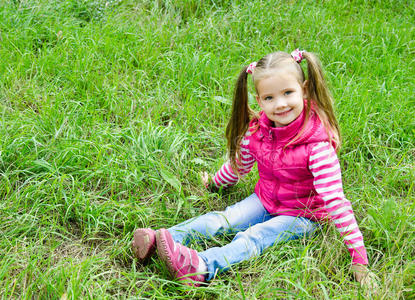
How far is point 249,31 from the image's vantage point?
4.12 meters

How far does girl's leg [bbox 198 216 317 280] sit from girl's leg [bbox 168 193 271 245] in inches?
5.4

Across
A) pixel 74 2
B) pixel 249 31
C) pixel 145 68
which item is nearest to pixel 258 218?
pixel 145 68

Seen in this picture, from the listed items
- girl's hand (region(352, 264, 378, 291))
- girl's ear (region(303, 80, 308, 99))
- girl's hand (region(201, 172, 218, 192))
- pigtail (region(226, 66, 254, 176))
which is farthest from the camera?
girl's hand (region(201, 172, 218, 192))

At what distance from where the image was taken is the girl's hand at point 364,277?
202 centimetres

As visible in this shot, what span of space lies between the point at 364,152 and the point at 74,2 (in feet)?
8.83

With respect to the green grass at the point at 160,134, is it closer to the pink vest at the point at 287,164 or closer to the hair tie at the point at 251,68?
Result: the pink vest at the point at 287,164

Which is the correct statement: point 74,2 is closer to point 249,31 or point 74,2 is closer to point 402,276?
point 249,31

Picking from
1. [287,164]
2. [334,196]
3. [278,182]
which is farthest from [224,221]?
[334,196]

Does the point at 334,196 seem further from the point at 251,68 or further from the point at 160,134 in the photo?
the point at 160,134

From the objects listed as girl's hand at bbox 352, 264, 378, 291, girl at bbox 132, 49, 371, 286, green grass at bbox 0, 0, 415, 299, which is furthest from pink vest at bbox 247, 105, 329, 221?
girl's hand at bbox 352, 264, 378, 291

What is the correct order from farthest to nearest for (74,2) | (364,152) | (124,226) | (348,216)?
(74,2) < (364,152) < (124,226) < (348,216)

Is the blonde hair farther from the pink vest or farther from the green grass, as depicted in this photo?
the green grass

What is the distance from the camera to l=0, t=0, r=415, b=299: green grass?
2156mm

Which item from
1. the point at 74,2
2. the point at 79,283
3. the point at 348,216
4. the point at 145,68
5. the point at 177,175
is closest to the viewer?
the point at 79,283
